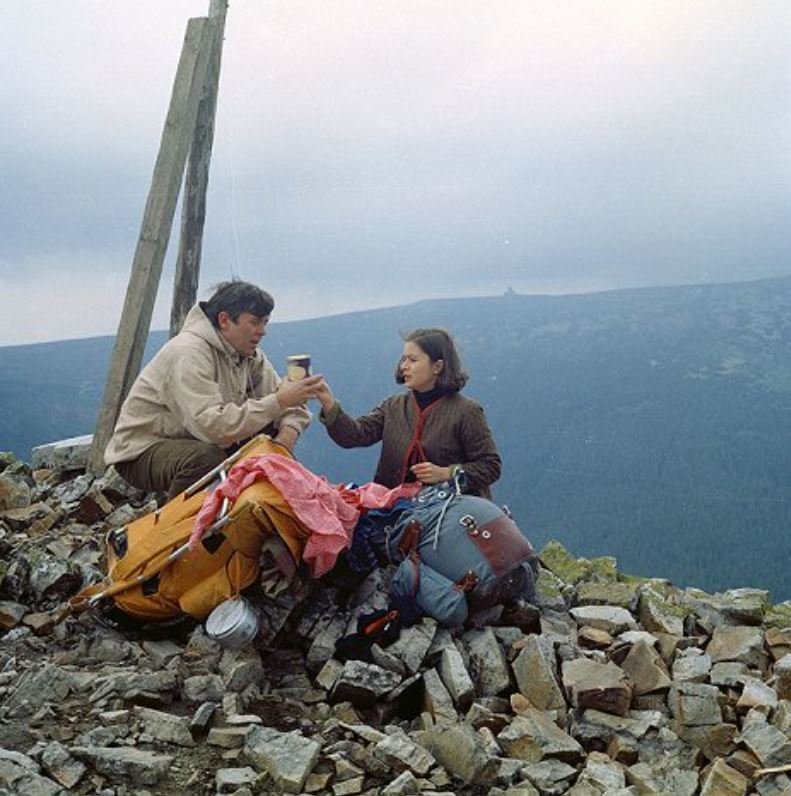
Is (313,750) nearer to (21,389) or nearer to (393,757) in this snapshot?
(393,757)

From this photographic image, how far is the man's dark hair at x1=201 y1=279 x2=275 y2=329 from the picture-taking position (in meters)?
5.90

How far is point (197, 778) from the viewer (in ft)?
11.8

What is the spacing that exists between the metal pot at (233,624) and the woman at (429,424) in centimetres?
168

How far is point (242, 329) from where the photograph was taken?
234 inches

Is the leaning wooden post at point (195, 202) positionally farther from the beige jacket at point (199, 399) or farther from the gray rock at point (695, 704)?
the gray rock at point (695, 704)

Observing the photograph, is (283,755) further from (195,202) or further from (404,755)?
(195,202)

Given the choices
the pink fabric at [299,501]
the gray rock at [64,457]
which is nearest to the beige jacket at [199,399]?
the pink fabric at [299,501]

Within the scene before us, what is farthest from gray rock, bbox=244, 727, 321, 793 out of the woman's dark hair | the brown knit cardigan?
the woman's dark hair

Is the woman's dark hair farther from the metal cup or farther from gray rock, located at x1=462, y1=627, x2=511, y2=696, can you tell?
gray rock, located at x1=462, y1=627, x2=511, y2=696

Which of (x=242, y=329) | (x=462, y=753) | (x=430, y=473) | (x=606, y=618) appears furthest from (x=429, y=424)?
(x=462, y=753)

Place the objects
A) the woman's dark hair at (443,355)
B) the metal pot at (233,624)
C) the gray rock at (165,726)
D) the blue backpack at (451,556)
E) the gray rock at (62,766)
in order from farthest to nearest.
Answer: the woman's dark hair at (443,355) → the blue backpack at (451,556) → the metal pot at (233,624) → the gray rock at (165,726) → the gray rock at (62,766)

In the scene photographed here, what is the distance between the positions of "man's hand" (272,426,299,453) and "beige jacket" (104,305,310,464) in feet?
0.15

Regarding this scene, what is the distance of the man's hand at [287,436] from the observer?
20.0ft

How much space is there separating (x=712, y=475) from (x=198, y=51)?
176537 mm
